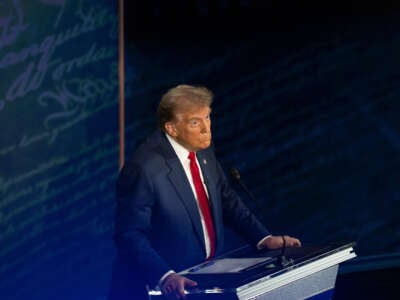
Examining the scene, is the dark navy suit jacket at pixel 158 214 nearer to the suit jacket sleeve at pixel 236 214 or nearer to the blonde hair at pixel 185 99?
the suit jacket sleeve at pixel 236 214

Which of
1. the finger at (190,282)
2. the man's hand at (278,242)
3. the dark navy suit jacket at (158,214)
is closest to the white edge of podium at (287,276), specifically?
the finger at (190,282)

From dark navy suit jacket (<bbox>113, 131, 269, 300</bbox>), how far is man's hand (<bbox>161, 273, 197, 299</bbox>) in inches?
6.5

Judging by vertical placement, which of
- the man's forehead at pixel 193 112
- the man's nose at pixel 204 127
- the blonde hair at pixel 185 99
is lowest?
the man's nose at pixel 204 127

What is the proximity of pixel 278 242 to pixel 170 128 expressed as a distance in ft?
1.79

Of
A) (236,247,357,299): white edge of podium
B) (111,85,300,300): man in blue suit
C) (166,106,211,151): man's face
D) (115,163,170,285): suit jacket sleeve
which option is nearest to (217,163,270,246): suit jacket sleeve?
(111,85,300,300): man in blue suit

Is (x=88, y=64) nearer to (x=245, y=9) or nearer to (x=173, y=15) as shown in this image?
(x=173, y=15)

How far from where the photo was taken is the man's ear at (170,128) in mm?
2832

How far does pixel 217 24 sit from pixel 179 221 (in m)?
1.30

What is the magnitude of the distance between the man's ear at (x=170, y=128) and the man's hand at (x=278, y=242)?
0.50 m

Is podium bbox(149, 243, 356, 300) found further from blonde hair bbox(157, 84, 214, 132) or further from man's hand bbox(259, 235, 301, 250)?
blonde hair bbox(157, 84, 214, 132)

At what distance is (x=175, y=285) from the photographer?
2402 mm

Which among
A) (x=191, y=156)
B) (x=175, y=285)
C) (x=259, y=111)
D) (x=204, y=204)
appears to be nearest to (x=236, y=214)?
(x=204, y=204)

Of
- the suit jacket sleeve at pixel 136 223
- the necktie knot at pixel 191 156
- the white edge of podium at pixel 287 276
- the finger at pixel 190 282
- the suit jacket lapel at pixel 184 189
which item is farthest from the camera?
the necktie knot at pixel 191 156

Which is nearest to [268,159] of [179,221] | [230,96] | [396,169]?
[230,96]
